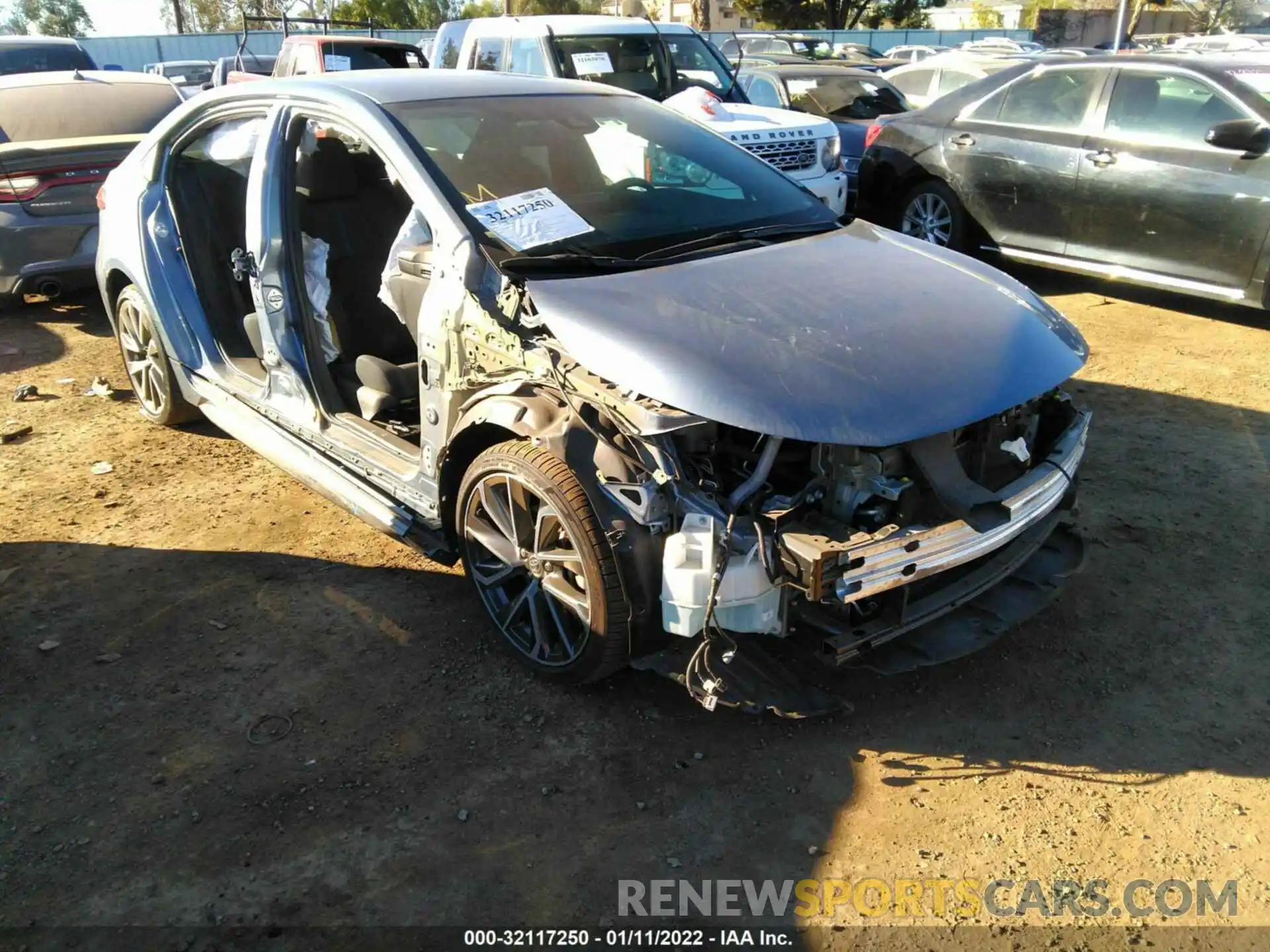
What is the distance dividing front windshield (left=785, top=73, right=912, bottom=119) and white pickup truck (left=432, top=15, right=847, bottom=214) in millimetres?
1793

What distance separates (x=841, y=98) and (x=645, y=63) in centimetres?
321

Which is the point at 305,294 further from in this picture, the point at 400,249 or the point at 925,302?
the point at 925,302

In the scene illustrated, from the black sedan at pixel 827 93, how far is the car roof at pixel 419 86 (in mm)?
7497

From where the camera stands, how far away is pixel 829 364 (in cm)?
271

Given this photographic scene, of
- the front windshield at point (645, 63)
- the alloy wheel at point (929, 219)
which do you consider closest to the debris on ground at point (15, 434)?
the front windshield at point (645, 63)

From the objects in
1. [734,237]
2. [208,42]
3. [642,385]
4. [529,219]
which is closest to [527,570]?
[642,385]

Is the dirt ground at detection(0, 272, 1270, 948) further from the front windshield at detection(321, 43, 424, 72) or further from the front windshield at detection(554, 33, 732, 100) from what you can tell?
the front windshield at detection(321, 43, 424, 72)

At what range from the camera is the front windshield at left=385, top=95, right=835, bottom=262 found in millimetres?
3281

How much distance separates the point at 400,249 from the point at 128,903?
2187 mm

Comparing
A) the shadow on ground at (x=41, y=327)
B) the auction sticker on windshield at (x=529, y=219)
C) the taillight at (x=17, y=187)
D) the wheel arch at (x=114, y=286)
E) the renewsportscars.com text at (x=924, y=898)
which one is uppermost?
the auction sticker on windshield at (x=529, y=219)

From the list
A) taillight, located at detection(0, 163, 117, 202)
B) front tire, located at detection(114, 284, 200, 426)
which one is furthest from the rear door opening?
taillight, located at detection(0, 163, 117, 202)

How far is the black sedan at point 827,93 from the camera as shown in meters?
11.2

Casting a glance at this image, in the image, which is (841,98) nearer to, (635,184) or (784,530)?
(635,184)

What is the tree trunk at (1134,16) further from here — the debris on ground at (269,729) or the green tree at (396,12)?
the debris on ground at (269,729)
